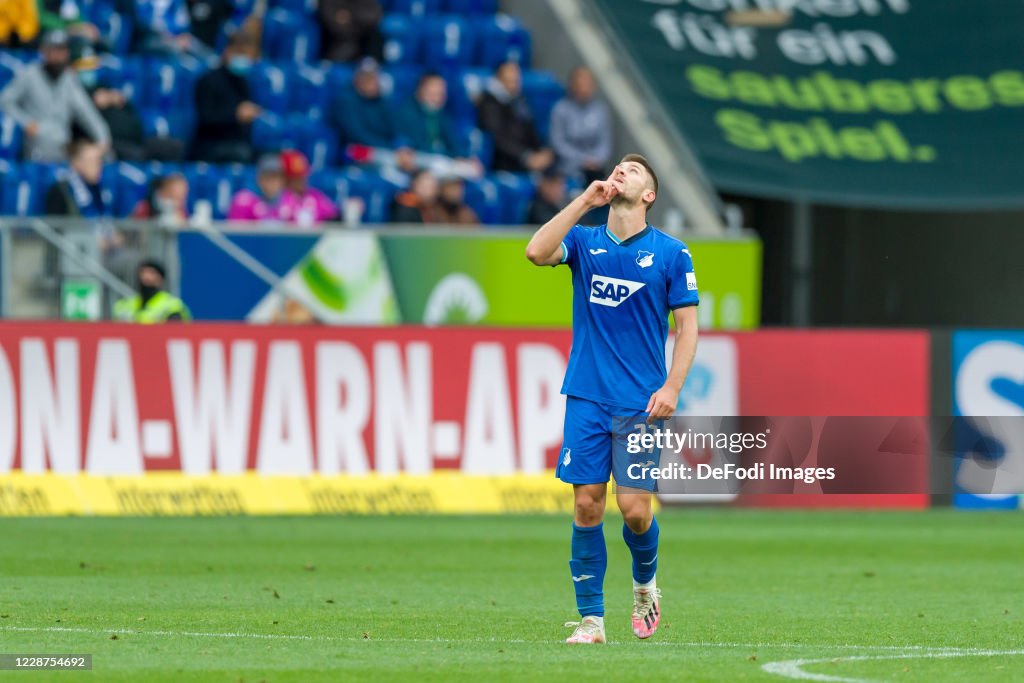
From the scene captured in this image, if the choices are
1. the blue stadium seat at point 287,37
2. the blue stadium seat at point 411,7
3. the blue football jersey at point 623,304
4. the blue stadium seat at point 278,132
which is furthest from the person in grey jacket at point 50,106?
the blue football jersey at point 623,304

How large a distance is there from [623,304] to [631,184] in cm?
55

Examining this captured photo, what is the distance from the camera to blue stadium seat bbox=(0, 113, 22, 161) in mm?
22109

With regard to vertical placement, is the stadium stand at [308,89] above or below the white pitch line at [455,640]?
above

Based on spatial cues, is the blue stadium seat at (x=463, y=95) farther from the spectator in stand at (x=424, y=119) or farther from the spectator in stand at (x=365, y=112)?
the spectator in stand at (x=365, y=112)

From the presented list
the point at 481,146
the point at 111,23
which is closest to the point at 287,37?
the point at 111,23

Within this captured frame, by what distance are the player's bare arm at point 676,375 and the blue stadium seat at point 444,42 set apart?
16.6 meters

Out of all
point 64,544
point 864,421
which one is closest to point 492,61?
point 864,421

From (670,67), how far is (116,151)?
A: 7060mm

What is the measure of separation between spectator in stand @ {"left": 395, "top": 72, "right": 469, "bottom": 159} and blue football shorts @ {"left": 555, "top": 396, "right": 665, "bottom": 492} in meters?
14.7

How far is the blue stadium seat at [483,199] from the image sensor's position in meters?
23.7

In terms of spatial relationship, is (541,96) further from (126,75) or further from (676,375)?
(676,375)

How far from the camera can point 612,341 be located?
31.3 feet

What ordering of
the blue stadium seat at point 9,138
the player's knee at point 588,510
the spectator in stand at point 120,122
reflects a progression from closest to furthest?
the player's knee at point 588,510 → the blue stadium seat at point 9,138 → the spectator in stand at point 120,122

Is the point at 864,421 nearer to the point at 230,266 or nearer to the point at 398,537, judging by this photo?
the point at 398,537
